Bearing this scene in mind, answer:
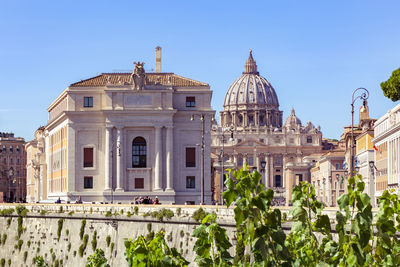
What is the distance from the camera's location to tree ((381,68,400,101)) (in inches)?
2195

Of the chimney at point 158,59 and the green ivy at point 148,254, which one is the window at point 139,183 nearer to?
the chimney at point 158,59

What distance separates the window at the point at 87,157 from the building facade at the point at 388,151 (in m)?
24.2

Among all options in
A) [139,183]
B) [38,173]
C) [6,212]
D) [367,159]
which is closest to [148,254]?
[6,212]

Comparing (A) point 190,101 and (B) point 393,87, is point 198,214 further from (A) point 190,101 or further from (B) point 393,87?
(A) point 190,101

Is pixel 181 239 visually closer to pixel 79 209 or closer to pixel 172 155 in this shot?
pixel 79 209

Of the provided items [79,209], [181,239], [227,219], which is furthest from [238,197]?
[79,209]

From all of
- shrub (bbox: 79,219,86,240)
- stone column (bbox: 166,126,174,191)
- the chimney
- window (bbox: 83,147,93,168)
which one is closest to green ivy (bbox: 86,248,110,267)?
shrub (bbox: 79,219,86,240)

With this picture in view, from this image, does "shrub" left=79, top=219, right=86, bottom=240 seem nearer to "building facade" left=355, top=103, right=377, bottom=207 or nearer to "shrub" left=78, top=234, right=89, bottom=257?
"shrub" left=78, top=234, right=89, bottom=257

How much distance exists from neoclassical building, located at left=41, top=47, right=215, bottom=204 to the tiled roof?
22cm

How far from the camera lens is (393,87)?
2215 inches

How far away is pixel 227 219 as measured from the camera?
39.7 metres

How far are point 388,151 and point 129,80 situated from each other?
23.8 meters

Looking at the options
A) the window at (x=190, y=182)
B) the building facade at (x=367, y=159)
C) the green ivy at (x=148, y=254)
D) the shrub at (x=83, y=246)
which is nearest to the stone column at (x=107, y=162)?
the window at (x=190, y=182)

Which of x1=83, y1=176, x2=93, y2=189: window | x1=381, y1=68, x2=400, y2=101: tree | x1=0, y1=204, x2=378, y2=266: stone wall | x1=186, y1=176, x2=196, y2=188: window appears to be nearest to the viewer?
x1=0, y1=204, x2=378, y2=266: stone wall
